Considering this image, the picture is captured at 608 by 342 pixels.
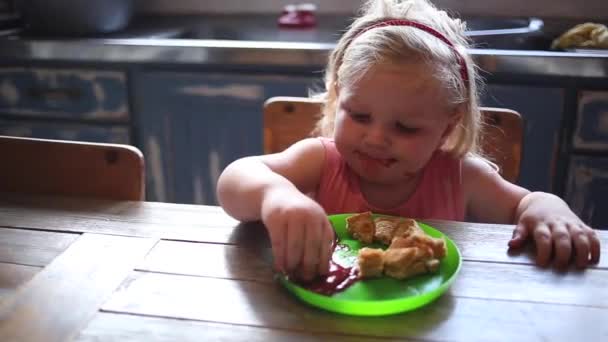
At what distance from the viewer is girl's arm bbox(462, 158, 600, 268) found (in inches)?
26.7

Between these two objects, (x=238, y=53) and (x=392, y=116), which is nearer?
(x=392, y=116)

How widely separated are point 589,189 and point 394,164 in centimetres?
81

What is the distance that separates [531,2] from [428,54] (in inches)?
49.9

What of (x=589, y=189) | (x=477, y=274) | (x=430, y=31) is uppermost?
(x=430, y=31)

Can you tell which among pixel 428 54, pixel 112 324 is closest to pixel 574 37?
pixel 428 54

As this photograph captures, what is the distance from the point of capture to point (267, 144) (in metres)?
1.20

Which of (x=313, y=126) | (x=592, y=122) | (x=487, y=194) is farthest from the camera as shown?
(x=592, y=122)

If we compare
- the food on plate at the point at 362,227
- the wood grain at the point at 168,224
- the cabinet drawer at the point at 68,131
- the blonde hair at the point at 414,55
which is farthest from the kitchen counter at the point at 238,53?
the food on plate at the point at 362,227

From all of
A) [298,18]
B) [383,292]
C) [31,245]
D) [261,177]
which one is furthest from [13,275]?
[298,18]

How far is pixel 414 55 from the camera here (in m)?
0.86

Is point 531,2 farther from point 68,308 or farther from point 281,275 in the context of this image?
point 68,308

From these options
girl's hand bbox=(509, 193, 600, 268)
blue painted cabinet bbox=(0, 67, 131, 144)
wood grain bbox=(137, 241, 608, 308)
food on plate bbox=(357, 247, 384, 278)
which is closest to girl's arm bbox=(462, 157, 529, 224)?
girl's hand bbox=(509, 193, 600, 268)

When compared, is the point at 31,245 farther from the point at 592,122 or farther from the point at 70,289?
the point at 592,122

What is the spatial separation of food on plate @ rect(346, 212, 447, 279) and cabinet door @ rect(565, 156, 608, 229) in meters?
0.91
